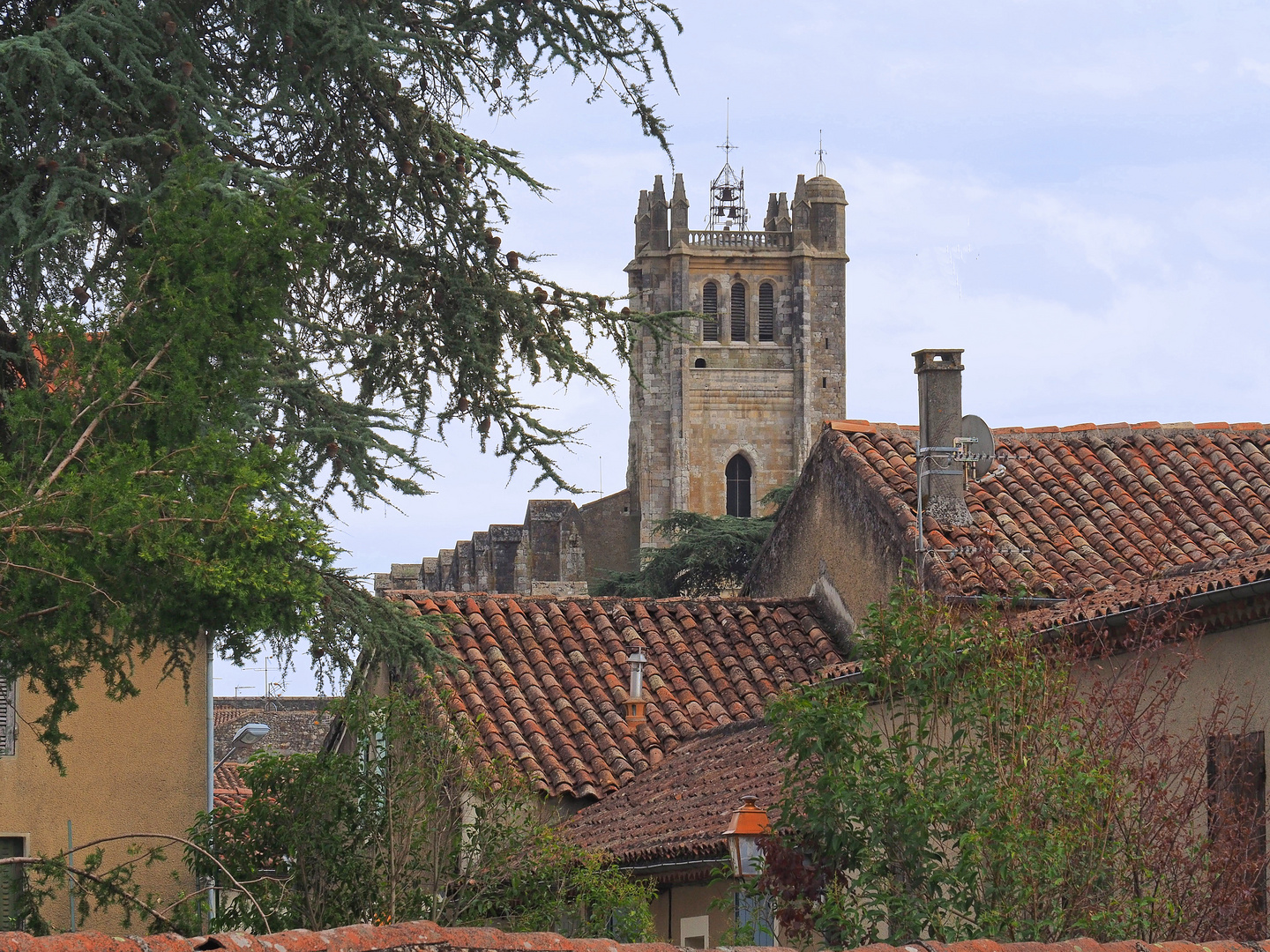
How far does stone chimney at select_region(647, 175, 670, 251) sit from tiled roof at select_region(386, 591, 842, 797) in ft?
175

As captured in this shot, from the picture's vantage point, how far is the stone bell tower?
69.4 meters

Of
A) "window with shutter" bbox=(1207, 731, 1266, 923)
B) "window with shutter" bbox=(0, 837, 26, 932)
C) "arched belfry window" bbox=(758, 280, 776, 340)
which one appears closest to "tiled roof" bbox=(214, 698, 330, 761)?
"window with shutter" bbox=(0, 837, 26, 932)

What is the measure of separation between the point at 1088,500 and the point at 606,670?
470 centimetres

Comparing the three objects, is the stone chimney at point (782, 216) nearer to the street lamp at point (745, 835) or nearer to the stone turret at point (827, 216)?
the stone turret at point (827, 216)

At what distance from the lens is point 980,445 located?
16.6 metres

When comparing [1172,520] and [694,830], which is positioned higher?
[1172,520]

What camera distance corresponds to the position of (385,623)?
9.29m

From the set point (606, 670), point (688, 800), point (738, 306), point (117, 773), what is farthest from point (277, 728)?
point (738, 306)

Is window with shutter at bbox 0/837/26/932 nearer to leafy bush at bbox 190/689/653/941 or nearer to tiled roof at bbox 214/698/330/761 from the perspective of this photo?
leafy bush at bbox 190/689/653/941

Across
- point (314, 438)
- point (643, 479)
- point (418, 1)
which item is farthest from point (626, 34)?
point (643, 479)

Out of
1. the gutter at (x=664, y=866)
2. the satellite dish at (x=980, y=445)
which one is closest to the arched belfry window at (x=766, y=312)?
the satellite dish at (x=980, y=445)

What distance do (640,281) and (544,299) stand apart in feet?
200

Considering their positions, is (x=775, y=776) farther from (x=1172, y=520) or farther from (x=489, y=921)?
(x=1172, y=520)

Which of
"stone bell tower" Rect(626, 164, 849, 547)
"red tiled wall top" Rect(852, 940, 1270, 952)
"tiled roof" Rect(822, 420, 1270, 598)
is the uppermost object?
"stone bell tower" Rect(626, 164, 849, 547)
